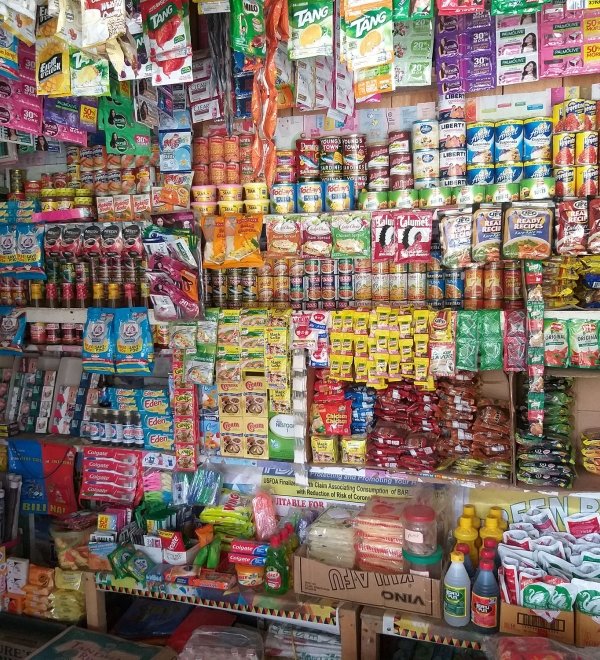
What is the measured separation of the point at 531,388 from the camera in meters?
2.85

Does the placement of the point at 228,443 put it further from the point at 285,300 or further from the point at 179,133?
the point at 179,133

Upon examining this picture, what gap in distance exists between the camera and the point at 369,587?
2.89 m

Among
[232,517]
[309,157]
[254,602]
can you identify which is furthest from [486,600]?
[309,157]

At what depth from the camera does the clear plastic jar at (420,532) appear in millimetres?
2842

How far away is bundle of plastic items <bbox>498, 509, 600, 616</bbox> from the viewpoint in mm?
2562

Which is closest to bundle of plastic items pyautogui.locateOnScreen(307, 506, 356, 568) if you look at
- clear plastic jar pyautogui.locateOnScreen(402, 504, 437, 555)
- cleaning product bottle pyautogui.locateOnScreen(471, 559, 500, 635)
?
clear plastic jar pyautogui.locateOnScreen(402, 504, 437, 555)

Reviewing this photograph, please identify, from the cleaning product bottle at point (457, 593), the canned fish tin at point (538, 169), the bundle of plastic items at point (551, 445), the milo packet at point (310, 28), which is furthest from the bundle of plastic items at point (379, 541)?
the milo packet at point (310, 28)

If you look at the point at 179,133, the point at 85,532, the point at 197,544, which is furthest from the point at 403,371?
the point at 85,532

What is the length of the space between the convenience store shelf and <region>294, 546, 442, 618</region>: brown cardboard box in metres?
0.06

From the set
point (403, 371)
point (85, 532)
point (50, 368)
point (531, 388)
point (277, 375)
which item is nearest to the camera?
point (531, 388)

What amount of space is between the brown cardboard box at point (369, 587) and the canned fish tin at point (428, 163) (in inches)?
74.7

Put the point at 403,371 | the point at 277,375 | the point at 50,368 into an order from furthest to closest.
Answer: the point at 50,368
the point at 277,375
the point at 403,371

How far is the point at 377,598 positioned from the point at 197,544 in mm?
1062

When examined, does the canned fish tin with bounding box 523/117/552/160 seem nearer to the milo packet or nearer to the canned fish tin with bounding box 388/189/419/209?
the canned fish tin with bounding box 388/189/419/209
